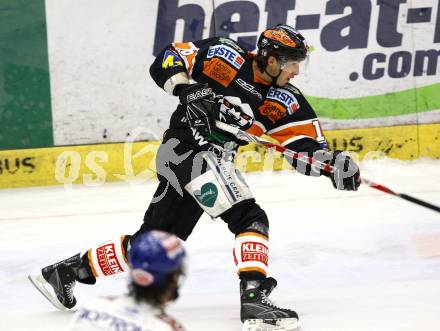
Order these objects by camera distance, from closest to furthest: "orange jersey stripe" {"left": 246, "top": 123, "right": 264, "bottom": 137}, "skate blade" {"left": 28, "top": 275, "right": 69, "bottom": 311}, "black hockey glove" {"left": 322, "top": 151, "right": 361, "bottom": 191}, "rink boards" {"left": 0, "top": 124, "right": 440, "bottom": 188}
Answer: "black hockey glove" {"left": 322, "top": 151, "right": 361, "bottom": 191}
"orange jersey stripe" {"left": 246, "top": 123, "right": 264, "bottom": 137}
"skate blade" {"left": 28, "top": 275, "right": 69, "bottom": 311}
"rink boards" {"left": 0, "top": 124, "right": 440, "bottom": 188}

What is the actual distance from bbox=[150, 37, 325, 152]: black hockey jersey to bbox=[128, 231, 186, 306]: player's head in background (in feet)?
6.20

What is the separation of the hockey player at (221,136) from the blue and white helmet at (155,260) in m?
1.69

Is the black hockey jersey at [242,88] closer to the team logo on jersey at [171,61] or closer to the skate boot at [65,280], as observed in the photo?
the team logo on jersey at [171,61]

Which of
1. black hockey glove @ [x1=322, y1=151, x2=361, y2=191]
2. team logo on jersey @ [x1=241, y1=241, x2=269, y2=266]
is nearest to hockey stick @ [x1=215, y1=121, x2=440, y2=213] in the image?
black hockey glove @ [x1=322, y1=151, x2=361, y2=191]

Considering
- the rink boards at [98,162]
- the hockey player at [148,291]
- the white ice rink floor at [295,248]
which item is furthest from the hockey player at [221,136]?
the rink boards at [98,162]

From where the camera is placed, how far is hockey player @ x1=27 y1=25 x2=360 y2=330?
150 inches

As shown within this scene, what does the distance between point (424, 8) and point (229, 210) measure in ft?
14.4

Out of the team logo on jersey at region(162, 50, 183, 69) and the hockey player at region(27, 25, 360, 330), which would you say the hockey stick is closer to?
the hockey player at region(27, 25, 360, 330)

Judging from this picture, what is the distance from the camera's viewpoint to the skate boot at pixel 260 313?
12.1ft

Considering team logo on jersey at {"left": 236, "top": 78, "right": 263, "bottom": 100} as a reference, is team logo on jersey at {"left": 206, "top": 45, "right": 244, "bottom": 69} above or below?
above

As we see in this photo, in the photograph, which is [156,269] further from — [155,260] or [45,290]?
[45,290]

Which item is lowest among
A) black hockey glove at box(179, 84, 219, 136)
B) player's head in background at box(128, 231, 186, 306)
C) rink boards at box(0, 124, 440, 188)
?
rink boards at box(0, 124, 440, 188)

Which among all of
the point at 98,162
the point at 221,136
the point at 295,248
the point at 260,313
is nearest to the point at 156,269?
the point at 260,313

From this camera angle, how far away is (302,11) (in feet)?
24.3
